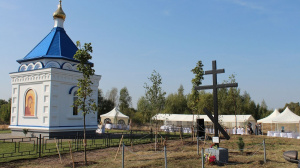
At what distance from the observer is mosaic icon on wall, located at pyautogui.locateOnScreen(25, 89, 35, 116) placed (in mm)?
22406

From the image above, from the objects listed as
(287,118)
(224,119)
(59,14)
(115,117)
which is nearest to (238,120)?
(224,119)

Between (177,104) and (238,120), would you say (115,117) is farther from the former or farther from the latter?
(177,104)

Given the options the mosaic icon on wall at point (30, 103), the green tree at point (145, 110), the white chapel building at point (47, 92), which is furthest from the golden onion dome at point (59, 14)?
the green tree at point (145, 110)

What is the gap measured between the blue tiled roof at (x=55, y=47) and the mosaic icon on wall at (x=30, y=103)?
300 centimetres

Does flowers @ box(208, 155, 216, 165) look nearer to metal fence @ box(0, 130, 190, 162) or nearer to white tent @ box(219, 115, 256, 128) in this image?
metal fence @ box(0, 130, 190, 162)

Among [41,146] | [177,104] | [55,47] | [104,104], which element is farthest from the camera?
[104,104]

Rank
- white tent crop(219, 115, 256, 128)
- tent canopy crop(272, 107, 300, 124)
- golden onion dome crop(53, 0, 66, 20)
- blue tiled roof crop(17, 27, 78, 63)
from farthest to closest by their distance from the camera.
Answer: white tent crop(219, 115, 256, 128), tent canopy crop(272, 107, 300, 124), golden onion dome crop(53, 0, 66, 20), blue tiled roof crop(17, 27, 78, 63)

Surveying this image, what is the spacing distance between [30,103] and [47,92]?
227 centimetres

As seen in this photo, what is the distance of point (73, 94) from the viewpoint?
906 inches

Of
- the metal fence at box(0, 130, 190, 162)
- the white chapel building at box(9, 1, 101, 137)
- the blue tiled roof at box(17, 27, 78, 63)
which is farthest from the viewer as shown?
the blue tiled roof at box(17, 27, 78, 63)

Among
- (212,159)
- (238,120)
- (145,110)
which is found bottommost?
(212,159)

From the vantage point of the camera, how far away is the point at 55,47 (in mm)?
23984

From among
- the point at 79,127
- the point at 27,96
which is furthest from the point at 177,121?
the point at 27,96

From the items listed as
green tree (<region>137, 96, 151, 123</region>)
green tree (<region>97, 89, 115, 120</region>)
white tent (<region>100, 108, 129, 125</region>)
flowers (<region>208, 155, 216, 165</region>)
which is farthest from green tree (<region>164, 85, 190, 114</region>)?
flowers (<region>208, 155, 216, 165</region>)
